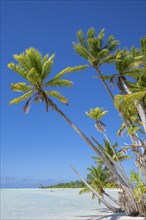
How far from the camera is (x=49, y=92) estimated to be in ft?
57.8

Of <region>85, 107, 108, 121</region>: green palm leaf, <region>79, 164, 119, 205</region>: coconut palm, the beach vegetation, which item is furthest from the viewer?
<region>79, 164, 119, 205</region>: coconut palm

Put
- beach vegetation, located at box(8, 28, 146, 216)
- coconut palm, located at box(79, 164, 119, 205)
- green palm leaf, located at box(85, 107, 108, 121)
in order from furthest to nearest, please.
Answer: coconut palm, located at box(79, 164, 119, 205), green palm leaf, located at box(85, 107, 108, 121), beach vegetation, located at box(8, 28, 146, 216)

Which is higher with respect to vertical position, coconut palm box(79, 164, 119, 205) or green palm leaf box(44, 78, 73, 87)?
green palm leaf box(44, 78, 73, 87)

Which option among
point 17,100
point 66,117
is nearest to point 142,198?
point 66,117

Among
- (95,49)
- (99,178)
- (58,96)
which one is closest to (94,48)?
(95,49)

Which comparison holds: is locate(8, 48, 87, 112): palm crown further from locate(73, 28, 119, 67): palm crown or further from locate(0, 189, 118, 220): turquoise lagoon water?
locate(0, 189, 118, 220): turquoise lagoon water

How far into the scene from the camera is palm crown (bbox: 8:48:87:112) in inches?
671

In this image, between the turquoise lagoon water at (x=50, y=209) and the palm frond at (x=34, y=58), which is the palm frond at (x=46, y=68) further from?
the turquoise lagoon water at (x=50, y=209)

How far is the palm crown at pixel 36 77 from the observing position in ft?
55.9

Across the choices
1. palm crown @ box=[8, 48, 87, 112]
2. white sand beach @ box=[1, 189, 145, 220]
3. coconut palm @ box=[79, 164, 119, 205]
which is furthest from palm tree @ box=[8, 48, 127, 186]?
coconut palm @ box=[79, 164, 119, 205]

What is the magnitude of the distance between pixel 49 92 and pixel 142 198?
305 inches

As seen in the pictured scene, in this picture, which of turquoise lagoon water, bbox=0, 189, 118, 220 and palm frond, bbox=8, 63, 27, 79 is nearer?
palm frond, bbox=8, 63, 27, 79

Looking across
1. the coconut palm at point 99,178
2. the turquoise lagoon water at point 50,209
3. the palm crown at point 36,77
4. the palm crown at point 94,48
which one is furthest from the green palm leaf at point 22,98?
the coconut palm at point 99,178

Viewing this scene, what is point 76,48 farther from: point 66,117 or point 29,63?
point 66,117
